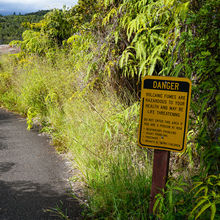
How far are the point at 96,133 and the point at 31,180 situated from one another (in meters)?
1.21

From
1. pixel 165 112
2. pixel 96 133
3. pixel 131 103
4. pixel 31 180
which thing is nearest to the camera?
pixel 165 112

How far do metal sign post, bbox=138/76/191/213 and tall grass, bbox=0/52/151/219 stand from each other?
68 cm

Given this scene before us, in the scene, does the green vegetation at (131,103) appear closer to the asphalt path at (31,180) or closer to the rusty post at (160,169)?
the rusty post at (160,169)

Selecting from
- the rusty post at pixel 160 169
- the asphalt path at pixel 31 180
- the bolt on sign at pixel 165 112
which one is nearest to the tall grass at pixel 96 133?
the asphalt path at pixel 31 180

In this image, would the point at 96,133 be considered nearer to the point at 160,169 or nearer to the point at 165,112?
the point at 160,169

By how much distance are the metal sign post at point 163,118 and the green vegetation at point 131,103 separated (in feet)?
0.77

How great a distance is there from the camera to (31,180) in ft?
13.7

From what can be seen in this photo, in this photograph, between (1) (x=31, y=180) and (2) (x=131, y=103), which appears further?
(2) (x=131, y=103)

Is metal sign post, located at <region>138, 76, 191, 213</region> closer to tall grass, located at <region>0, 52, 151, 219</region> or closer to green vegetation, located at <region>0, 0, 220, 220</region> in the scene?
green vegetation, located at <region>0, 0, 220, 220</region>

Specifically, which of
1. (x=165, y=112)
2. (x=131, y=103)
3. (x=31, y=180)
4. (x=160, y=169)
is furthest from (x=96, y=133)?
(x=165, y=112)

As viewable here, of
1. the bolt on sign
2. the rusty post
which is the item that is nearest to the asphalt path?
the rusty post

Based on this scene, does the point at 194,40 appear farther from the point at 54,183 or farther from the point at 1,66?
the point at 1,66

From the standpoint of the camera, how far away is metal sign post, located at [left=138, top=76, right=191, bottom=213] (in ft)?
7.30

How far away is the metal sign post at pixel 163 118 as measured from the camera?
222 centimetres
